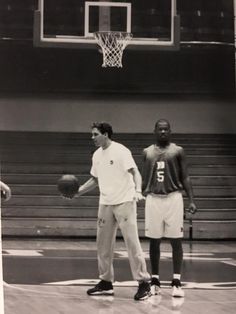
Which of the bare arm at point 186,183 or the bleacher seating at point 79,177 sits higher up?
the bare arm at point 186,183

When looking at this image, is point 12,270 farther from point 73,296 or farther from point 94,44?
point 94,44

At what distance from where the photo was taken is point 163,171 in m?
7.20

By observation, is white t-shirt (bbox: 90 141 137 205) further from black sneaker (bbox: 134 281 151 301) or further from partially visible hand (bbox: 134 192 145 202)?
black sneaker (bbox: 134 281 151 301)

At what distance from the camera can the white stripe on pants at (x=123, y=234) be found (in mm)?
6953

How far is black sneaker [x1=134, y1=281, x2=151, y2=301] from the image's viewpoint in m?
7.00

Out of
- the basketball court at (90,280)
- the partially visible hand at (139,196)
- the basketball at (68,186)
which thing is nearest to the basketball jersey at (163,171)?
the partially visible hand at (139,196)

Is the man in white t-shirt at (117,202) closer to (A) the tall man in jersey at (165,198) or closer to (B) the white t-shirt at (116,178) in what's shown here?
(B) the white t-shirt at (116,178)

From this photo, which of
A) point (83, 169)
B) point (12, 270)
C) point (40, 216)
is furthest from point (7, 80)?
point (12, 270)

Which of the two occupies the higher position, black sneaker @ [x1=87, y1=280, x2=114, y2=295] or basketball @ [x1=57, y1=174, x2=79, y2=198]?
basketball @ [x1=57, y1=174, x2=79, y2=198]

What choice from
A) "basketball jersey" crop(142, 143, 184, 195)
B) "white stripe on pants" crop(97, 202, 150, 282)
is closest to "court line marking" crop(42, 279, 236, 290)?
"white stripe on pants" crop(97, 202, 150, 282)

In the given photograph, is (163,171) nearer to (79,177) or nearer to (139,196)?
(139,196)

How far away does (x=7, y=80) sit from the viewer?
1948 centimetres

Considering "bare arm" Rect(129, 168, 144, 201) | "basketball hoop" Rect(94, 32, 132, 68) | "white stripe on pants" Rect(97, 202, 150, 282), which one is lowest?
"white stripe on pants" Rect(97, 202, 150, 282)

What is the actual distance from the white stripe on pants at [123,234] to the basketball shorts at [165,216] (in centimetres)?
26
